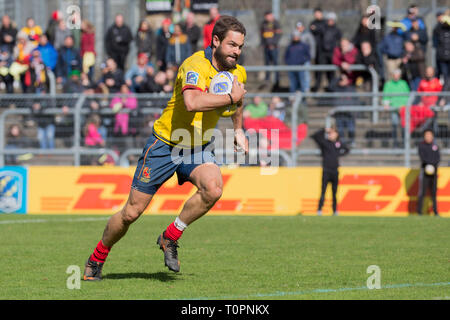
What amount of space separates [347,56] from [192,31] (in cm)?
404

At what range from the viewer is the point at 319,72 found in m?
23.0

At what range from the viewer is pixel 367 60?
2211 centimetres

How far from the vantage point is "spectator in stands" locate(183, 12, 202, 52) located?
77.0 ft

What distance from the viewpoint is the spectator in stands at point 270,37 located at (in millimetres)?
23312

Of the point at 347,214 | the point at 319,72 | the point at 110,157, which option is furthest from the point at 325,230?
the point at 319,72

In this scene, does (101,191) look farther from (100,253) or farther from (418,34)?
(100,253)

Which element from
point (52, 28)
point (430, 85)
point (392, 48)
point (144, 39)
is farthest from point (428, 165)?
→ point (52, 28)

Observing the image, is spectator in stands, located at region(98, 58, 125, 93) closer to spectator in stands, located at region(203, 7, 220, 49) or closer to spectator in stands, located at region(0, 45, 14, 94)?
spectator in stands, located at region(203, 7, 220, 49)

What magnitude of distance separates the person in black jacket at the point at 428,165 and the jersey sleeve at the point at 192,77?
36.2 ft

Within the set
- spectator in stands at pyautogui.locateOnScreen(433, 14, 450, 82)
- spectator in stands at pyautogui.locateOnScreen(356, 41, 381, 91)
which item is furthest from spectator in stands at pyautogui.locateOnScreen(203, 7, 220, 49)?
spectator in stands at pyautogui.locateOnScreen(433, 14, 450, 82)

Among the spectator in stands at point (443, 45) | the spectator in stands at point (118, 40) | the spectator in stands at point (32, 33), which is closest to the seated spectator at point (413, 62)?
the spectator in stands at point (443, 45)

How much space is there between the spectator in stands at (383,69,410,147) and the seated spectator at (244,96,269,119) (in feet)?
8.61
